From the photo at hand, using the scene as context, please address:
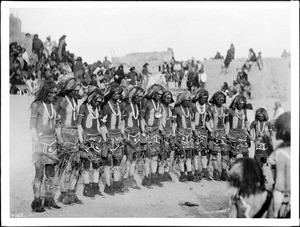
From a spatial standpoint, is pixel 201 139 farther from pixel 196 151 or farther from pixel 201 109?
pixel 201 109

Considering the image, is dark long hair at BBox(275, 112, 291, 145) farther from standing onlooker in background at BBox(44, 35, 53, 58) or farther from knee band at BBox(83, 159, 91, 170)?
standing onlooker in background at BBox(44, 35, 53, 58)

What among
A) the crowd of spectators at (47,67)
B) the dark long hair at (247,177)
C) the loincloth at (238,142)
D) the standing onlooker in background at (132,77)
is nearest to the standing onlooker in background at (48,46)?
the crowd of spectators at (47,67)

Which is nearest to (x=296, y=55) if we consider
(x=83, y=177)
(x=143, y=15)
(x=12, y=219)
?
(x=143, y=15)

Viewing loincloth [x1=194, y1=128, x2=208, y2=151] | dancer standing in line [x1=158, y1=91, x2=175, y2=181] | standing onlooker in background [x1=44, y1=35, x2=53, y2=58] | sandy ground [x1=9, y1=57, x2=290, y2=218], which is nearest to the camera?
sandy ground [x1=9, y1=57, x2=290, y2=218]

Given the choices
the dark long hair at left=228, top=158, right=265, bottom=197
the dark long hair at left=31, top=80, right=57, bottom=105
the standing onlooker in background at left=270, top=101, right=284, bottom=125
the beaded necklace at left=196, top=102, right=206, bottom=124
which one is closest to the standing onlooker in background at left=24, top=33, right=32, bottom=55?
the dark long hair at left=31, top=80, right=57, bottom=105

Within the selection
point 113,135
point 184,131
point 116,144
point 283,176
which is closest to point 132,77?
point 113,135

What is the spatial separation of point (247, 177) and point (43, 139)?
8.75ft

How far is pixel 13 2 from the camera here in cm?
652

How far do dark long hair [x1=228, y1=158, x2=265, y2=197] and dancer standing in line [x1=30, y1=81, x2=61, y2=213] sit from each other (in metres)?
2.35

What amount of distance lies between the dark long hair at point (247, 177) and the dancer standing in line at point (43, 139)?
2.35 metres

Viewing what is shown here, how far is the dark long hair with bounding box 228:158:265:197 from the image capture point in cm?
619

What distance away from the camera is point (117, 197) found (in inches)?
263

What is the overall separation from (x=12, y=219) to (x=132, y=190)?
64.7 inches

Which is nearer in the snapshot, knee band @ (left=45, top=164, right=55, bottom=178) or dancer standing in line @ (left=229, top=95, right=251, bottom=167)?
knee band @ (left=45, top=164, right=55, bottom=178)
